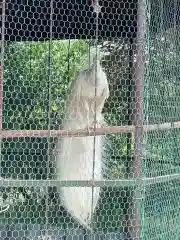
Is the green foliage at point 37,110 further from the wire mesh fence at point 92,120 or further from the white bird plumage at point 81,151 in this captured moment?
the white bird plumage at point 81,151

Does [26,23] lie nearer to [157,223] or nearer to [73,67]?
[73,67]

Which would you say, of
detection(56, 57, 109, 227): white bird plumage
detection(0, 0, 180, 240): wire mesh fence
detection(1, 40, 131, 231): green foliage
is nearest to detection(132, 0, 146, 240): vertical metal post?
detection(0, 0, 180, 240): wire mesh fence

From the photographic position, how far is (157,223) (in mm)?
2174

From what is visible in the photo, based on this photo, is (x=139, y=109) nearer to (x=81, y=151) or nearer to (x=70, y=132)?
(x=70, y=132)

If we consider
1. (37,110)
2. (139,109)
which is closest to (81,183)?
(139,109)

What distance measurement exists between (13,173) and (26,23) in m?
0.94

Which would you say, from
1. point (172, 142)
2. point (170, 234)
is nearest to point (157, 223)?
point (170, 234)

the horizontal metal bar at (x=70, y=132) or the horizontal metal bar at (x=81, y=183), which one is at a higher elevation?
the horizontal metal bar at (x=70, y=132)

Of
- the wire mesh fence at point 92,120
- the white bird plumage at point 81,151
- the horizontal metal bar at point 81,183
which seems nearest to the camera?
the horizontal metal bar at point 81,183

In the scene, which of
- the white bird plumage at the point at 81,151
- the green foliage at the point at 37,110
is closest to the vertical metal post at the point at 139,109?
the white bird plumage at the point at 81,151

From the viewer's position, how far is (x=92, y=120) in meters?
2.56

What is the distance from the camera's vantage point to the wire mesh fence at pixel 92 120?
2.00 meters

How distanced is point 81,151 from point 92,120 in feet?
0.63

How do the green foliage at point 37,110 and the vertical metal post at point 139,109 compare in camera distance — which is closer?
the vertical metal post at point 139,109
